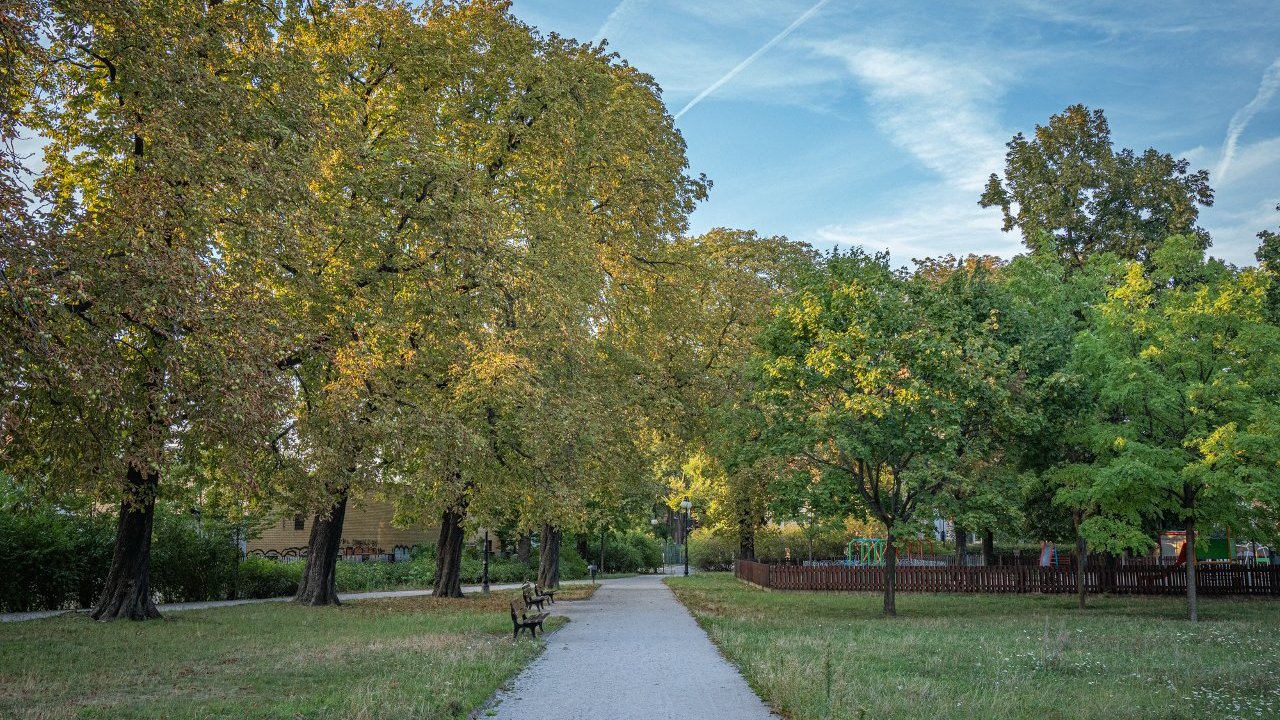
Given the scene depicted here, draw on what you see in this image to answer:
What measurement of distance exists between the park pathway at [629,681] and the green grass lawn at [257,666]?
44 cm

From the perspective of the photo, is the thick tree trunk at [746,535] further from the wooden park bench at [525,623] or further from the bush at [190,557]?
the wooden park bench at [525,623]

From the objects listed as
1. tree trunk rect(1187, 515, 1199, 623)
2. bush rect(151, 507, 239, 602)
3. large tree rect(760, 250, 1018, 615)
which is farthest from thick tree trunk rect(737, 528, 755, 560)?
bush rect(151, 507, 239, 602)

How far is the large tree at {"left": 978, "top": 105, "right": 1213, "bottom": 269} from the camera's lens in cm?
3716

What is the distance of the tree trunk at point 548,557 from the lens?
33.0 m

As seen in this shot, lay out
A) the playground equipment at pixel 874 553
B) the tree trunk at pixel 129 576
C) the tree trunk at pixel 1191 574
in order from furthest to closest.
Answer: the playground equipment at pixel 874 553 → the tree trunk at pixel 1191 574 → the tree trunk at pixel 129 576

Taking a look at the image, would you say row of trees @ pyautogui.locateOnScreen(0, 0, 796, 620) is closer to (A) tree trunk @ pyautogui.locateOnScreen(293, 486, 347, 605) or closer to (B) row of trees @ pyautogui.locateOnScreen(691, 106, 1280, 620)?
(A) tree trunk @ pyautogui.locateOnScreen(293, 486, 347, 605)

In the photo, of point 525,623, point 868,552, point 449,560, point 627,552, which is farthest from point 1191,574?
point 627,552

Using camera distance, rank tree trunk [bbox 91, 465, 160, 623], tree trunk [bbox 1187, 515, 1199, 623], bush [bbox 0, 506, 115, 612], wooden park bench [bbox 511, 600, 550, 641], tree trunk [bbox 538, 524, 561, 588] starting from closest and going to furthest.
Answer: wooden park bench [bbox 511, 600, 550, 641] → tree trunk [bbox 91, 465, 160, 623] → bush [bbox 0, 506, 115, 612] → tree trunk [bbox 1187, 515, 1199, 623] → tree trunk [bbox 538, 524, 561, 588]

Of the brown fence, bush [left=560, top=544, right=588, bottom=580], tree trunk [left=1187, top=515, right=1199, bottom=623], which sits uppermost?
tree trunk [left=1187, top=515, right=1199, bottom=623]

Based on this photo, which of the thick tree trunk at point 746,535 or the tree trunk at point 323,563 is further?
the thick tree trunk at point 746,535

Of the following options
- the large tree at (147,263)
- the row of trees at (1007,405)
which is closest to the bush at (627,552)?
the row of trees at (1007,405)

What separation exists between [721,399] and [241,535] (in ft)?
51.2

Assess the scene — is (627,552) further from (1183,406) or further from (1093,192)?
(1183,406)

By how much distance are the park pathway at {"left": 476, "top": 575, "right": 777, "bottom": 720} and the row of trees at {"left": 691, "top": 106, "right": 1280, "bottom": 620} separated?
620 cm
